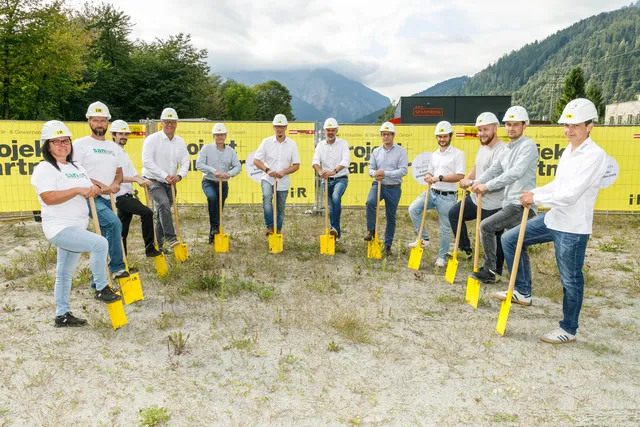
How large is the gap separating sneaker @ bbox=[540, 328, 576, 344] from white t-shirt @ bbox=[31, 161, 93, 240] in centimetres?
496

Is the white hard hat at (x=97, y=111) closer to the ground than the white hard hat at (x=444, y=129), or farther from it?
farther from it

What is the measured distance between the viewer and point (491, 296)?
5.92 m

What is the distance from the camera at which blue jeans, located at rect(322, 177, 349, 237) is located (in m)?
8.01

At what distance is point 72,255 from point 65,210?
1.80 ft

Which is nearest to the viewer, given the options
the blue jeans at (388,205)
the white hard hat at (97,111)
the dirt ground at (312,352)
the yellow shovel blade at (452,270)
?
the dirt ground at (312,352)

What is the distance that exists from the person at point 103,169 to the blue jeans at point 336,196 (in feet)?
12.0

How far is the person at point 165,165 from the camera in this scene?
23.6 ft

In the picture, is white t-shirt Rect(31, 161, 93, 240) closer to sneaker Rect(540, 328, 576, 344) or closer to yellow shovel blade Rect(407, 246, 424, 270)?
yellow shovel blade Rect(407, 246, 424, 270)

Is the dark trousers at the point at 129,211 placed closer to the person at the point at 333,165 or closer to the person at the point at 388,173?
the person at the point at 333,165

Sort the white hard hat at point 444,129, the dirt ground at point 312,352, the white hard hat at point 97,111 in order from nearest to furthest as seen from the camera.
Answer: the dirt ground at point 312,352, the white hard hat at point 97,111, the white hard hat at point 444,129

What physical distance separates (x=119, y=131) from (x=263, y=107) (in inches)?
4071

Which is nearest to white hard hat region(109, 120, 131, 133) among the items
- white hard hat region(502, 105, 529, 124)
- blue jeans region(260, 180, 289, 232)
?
blue jeans region(260, 180, 289, 232)

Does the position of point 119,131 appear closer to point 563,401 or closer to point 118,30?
point 563,401

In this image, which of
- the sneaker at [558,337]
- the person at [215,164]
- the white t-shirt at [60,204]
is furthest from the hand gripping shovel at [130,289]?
the sneaker at [558,337]
